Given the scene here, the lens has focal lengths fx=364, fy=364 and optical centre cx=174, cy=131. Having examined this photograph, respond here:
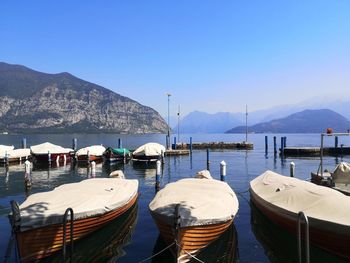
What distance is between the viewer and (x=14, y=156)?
56.8m

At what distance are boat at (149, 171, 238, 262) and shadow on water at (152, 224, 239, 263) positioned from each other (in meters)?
0.51

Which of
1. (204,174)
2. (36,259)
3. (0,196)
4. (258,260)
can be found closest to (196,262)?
(258,260)

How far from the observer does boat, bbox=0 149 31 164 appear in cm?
5403

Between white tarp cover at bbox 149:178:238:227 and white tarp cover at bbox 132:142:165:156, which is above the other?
white tarp cover at bbox 132:142:165:156

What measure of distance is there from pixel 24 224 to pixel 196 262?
6.72 meters

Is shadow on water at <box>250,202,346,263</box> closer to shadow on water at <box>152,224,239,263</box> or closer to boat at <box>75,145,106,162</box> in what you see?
shadow on water at <box>152,224,239,263</box>

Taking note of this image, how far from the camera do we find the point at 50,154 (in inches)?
2212

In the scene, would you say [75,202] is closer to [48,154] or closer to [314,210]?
[314,210]

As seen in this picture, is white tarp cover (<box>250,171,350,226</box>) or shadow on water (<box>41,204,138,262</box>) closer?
white tarp cover (<box>250,171,350,226</box>)

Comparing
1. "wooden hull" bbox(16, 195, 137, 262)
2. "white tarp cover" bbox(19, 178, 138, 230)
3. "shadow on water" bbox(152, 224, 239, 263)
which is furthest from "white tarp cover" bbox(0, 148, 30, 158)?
"shadow on water" bbox(152, 224, 239, 263)

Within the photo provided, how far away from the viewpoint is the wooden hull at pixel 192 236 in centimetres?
1366

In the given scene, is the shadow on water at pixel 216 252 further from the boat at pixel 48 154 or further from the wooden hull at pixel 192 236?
the boat at pixel 48 154

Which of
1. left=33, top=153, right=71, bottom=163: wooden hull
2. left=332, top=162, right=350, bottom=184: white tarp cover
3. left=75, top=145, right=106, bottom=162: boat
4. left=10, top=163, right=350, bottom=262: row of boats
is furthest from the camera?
left=75, top=145, right=106, bottom=162: boat

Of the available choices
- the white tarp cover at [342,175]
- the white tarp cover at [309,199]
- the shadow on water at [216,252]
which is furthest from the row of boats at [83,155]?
the shadow on water at [216,252]
